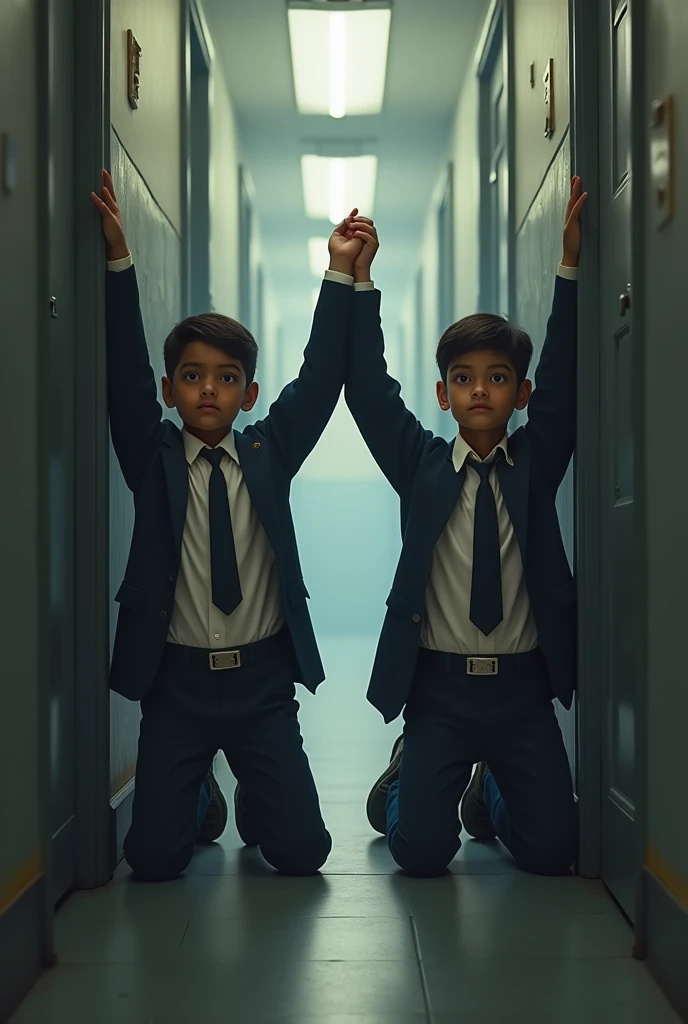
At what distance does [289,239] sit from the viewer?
29.6 ft

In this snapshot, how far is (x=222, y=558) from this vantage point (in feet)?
7.66

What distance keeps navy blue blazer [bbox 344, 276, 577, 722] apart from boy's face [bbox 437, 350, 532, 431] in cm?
7

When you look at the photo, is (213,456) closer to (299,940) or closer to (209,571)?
(209,571)

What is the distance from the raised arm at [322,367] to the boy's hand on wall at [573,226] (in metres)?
0.43

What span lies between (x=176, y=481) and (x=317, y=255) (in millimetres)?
7503

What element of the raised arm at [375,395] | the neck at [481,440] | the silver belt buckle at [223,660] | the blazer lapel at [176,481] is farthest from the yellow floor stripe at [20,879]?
the neck at [481,440]

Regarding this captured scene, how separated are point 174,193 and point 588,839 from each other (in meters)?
2.14

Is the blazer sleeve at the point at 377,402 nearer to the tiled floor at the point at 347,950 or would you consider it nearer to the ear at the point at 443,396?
the ear at the point at 443,396

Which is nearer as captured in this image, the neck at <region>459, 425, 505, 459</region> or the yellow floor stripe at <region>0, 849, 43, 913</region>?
the yellow floor stripe at <region>0, 849, 43, 913</region>

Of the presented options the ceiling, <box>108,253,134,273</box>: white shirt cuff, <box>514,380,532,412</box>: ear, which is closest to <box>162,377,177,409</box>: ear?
<box>108,253,134,273</box>: white shirt cuff

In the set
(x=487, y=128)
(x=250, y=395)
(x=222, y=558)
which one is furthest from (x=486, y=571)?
(x=487, y=128)

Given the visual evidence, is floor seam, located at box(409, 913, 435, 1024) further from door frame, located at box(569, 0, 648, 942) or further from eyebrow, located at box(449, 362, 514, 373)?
eyebrow, located at box(449, 362, 514, 373)

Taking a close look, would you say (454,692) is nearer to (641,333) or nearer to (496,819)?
(496,819)

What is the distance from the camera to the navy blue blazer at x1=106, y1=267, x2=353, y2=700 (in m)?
2.34
